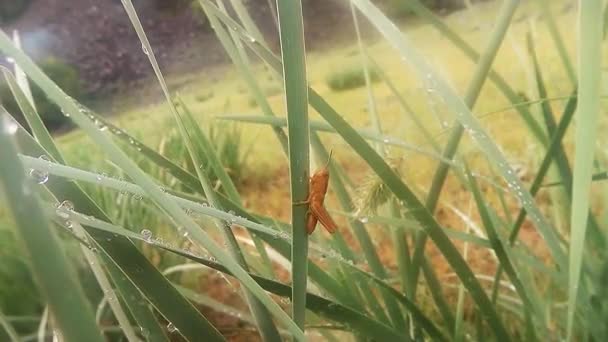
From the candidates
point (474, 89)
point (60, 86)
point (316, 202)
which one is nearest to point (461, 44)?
point (474, 89)

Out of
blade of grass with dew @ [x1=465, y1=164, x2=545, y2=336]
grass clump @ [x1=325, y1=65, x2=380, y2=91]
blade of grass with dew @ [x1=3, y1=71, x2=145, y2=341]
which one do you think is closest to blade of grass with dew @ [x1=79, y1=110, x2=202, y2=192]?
blade of grass with dew @ [x1=3, y1=71, x2=145, y2=341]

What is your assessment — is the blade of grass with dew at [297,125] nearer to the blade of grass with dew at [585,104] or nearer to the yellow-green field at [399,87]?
the blade of grass with dew at [585,104]

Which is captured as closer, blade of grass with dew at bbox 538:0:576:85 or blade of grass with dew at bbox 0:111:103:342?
blade of grass with dew at bbox 0:111:103:342

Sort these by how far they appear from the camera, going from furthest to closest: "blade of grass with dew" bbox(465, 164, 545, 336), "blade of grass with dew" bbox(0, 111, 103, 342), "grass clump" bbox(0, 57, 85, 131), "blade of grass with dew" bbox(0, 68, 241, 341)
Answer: "grass clump" bbox(0, 57, 85, 131)
"blade of grass with dew" bbox(465, 164, 545, 336)
"blade of grass with dew" bbox(0, 68, 241, 341)
"blade of grass with dew" bbox(0, 111, 103, 342)

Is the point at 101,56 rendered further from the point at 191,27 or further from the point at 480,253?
the point at 480,253

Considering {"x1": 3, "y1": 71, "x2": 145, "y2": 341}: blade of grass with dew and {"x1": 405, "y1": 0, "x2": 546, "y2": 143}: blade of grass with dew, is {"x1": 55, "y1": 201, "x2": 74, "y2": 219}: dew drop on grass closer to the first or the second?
{"x1": 3, "y1": 71, "x2": 145, "y2": 341}: blade of grass with dew

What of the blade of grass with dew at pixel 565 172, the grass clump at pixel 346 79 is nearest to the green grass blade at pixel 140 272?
the blade of grass with dew at pixel 565 172

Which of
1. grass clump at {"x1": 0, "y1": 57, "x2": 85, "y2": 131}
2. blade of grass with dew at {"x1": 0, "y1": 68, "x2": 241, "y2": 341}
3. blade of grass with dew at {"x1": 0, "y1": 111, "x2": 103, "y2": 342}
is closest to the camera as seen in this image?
blade of grass with dew at {"x1": 0, "y1": 111, "x2": 103, "y2": 342}
